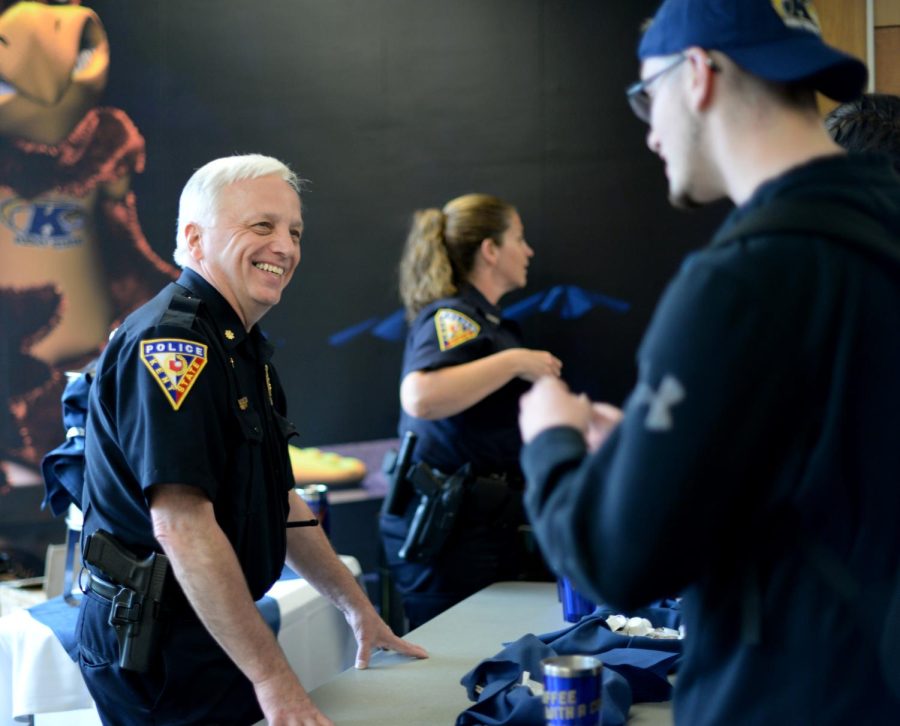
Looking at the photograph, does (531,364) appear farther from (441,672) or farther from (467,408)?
(441,672)

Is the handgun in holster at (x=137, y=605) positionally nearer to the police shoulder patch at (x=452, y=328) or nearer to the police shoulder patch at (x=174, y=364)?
the police shoulder patch at (x=174, y=364)

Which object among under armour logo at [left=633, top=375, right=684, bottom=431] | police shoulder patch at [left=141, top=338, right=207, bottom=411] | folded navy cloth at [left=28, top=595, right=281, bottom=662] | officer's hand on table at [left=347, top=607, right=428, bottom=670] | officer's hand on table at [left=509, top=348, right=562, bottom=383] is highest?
under armour logo at [left=633, top=375, right=684, bottom=431]

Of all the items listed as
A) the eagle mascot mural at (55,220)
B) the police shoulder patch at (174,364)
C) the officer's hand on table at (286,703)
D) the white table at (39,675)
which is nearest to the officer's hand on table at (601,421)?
the officer's hand on table at (286,703)

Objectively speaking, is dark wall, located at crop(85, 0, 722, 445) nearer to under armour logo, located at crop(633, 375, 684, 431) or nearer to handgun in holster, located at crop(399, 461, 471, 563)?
handgun in holster, located at crop(399, 461, 471, 563)

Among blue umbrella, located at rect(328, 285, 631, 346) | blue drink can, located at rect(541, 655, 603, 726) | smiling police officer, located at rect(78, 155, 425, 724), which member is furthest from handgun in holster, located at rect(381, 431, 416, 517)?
blue drink can, located at rect(541, 655, 603, 726)

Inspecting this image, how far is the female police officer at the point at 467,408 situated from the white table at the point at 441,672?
55 cm

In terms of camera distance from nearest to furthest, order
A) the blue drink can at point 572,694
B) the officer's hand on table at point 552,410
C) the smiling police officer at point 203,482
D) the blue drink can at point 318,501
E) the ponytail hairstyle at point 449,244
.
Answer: the officer's hand on table at point 552,410 < the blue drink can at point 572,694 < the smiling police officer at point 203,482 < the blue drink can at point 318,501 < the ponytail hairstyle at point 449,244

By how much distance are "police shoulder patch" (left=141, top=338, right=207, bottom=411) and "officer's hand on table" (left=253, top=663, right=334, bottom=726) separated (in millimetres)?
425

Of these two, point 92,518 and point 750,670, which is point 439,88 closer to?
point 92,518

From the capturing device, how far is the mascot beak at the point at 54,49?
3.75 metres

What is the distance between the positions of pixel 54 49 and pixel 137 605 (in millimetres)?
2675

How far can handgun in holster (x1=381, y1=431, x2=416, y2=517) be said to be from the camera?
2.99 metres

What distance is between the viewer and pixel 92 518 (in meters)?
1.78

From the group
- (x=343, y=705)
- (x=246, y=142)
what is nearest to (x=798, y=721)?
(x=343, y=705)
